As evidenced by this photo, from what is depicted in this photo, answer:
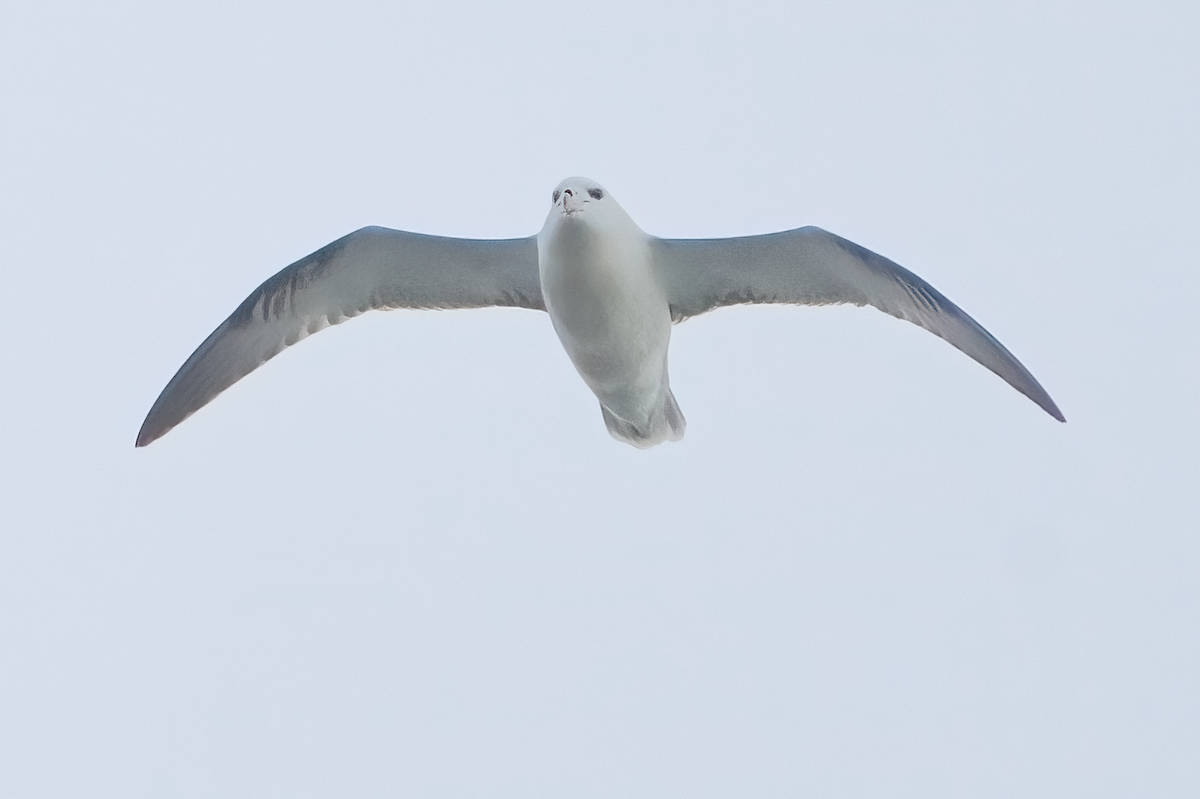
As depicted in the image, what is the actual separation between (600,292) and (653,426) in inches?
68.7

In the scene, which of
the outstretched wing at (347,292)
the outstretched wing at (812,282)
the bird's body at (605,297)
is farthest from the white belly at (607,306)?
the outstretched wing at (347,292)

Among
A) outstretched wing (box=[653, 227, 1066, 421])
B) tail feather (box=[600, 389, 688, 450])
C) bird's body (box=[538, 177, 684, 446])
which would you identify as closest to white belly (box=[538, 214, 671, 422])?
bird's body (box=[538, 177, 684, 446])

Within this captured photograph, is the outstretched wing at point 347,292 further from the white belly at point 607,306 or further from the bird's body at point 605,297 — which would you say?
the white belly at point 607,306

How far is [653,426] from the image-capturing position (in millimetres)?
10766

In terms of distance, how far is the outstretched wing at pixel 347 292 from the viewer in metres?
10.2

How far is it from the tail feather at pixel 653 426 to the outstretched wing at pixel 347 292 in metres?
1.06

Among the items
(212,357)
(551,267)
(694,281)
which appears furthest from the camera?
(212,357)

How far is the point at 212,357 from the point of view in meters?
10.8

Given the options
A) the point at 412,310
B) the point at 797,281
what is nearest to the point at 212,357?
the point at 412,310

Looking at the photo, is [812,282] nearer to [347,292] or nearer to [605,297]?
[605,297]

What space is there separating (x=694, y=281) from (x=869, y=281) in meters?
1.16

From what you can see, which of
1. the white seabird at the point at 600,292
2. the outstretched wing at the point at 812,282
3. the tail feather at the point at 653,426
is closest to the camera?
the white seabird at the point at 600,292

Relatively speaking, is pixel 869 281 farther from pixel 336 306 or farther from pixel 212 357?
pixel 212 357

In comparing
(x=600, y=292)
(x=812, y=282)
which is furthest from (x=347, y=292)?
(x=812, y=282)
